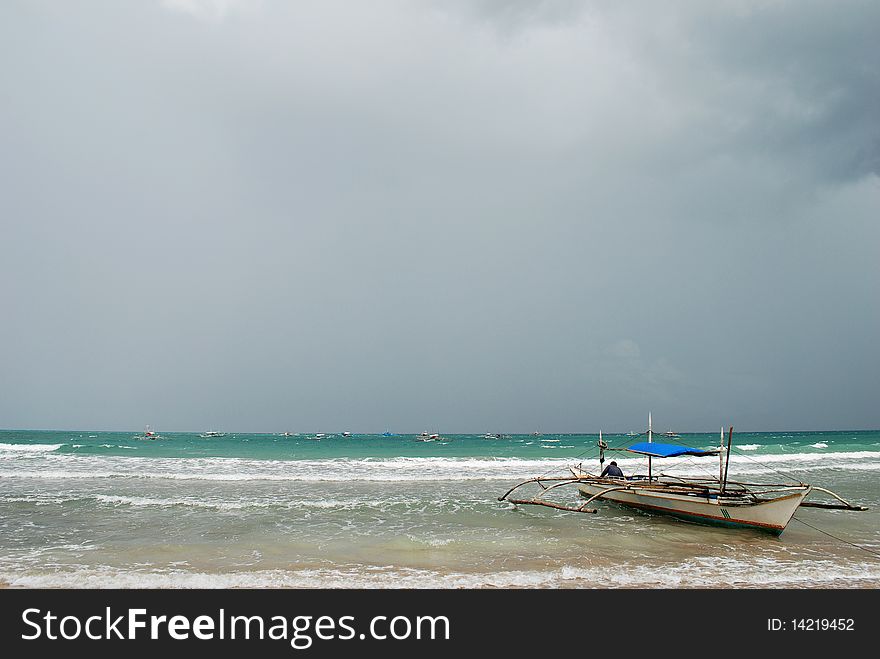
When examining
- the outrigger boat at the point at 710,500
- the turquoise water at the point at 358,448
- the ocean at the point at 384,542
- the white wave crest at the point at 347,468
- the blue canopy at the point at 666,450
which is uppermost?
the blue canopy at the point at 666,450

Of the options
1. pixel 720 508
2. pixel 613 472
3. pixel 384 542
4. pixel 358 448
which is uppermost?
pixel 613 472

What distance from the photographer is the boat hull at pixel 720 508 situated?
1309 centimetres

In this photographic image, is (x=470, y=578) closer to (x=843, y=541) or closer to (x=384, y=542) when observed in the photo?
(x=384, y=542)

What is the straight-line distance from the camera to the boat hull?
516 inches

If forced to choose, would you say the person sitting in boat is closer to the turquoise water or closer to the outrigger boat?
the outrigger boat

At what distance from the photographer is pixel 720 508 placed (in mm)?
14227

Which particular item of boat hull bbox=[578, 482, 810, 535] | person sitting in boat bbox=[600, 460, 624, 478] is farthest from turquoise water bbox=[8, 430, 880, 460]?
boat hull bbox=[578, 482, 810, 535]

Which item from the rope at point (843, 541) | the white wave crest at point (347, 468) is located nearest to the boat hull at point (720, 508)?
the rope at point (843, 541)

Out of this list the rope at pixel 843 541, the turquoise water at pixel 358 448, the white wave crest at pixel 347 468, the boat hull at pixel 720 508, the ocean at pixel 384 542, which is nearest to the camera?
the ocean at pixel 384 542

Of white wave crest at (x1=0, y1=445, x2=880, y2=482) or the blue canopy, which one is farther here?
white wave crest at (x1=0, y1=445, x2=880, y2=482)

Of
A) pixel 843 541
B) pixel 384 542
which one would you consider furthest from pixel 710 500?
pixel 384 542

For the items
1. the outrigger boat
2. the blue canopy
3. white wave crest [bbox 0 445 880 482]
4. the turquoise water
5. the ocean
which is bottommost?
the turquoise water

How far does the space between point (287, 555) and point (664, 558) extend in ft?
27.9

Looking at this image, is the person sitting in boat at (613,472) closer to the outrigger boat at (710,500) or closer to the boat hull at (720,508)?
the outrigger boat at (710,500)
